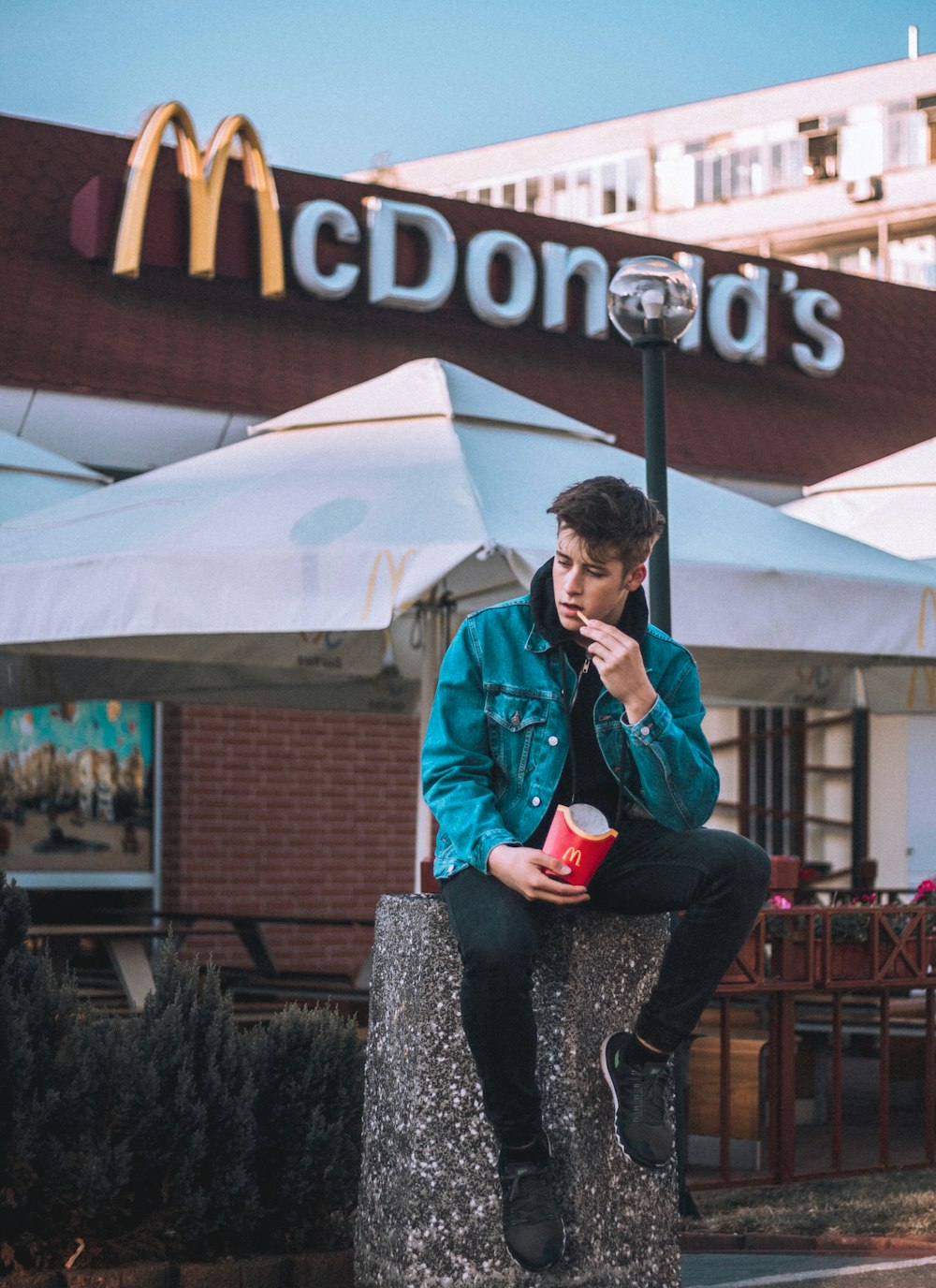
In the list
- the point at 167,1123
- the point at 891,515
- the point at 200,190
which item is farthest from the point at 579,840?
the point at 200,190

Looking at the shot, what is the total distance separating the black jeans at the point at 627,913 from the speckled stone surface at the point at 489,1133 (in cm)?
10

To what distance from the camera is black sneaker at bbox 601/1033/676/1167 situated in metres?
3.59

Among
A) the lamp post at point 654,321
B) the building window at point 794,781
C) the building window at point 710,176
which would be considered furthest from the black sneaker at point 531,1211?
the building window at point 710,176

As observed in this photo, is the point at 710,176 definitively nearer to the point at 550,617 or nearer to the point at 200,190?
the point at 200,190

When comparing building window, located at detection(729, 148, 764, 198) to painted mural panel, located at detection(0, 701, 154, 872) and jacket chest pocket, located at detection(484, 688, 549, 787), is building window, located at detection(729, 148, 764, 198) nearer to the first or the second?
painted mural panel, located at detection(0, 701, 154, 872)

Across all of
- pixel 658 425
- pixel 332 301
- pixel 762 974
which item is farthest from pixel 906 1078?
pixel 332 301

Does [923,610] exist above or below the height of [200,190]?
below

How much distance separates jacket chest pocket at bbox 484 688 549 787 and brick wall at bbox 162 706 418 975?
8236 millimetres

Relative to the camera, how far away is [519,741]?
367cm

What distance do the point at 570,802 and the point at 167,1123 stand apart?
113 cm

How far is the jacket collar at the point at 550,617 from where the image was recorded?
3.70m

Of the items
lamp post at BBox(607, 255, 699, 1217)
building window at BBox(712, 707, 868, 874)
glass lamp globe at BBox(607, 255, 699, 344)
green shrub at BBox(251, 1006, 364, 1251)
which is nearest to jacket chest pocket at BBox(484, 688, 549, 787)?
green shrub at BBox(251, 1006, 364, 1251)

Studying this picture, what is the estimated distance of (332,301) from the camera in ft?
42.2

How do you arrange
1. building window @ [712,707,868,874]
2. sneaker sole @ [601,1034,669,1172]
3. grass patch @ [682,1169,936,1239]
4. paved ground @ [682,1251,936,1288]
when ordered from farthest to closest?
building window @ [712,707,868,874], grass patch @ [682,1169,936,1239], paved ground @ [682,1251,936,1288], sneaker sole @ [601,1034,669,1172]
